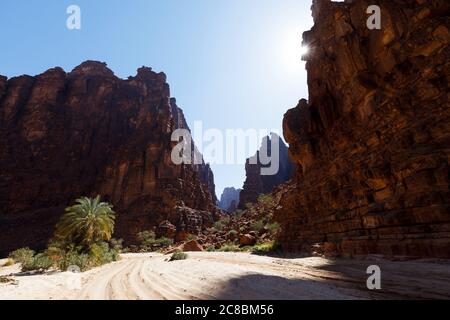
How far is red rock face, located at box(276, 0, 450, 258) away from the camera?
13.9 meters

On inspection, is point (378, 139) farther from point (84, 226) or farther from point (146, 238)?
point (146, 238)

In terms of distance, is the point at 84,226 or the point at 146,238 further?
the point at 146,238

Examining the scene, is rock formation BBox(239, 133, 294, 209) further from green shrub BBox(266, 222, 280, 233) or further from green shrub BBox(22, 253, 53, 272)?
green shrub BBox(22, 253, 53, 272)

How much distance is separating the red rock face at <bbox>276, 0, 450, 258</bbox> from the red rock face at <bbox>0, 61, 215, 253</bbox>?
176 feet

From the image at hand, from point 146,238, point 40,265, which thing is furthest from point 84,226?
point 146,238

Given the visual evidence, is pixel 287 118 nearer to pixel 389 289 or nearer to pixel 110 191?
pixel 389 289

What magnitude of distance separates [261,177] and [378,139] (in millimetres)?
107626

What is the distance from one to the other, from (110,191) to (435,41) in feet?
265

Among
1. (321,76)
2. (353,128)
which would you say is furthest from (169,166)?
(353,128)

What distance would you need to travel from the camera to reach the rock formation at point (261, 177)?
4432 inches

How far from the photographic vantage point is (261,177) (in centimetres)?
12644

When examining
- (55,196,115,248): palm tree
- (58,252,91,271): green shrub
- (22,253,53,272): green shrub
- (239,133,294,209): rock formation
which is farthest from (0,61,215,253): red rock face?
(58,252,91,271): green shrub

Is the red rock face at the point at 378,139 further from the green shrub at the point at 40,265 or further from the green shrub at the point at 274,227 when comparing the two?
the green shrub at the point at 40,265

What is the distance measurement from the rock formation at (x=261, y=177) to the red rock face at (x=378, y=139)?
78.8m
